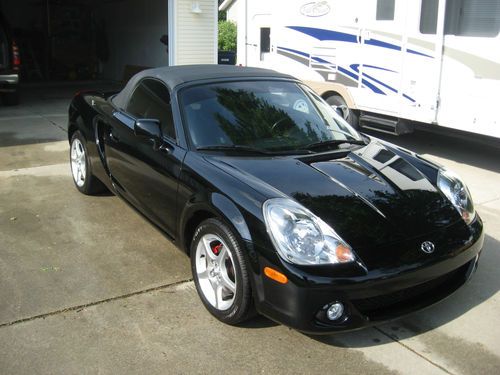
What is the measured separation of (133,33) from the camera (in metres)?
17.0

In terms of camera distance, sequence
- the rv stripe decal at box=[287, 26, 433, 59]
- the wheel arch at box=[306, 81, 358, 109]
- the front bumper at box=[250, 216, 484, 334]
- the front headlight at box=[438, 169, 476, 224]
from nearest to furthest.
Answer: the front bumper at box=[250, 216, 484, 334]
the front headlight at box=[438, 169, 476, 224]
the rv stripe decal at box=[287, 26, 433, 59]
the wheel arch at box=[306, 81, 358, 109]

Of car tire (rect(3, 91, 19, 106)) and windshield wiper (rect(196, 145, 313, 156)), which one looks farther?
car tire (rect(3, 91, 19, 106))

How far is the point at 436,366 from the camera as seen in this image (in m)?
3.04

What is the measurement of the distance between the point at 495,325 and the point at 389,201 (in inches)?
42.5

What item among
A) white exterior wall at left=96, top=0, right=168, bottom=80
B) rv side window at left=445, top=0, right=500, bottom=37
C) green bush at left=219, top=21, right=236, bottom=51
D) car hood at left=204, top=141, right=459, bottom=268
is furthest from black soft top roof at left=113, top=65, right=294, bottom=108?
green bush at left=219, top=21, right=236, bottom=51

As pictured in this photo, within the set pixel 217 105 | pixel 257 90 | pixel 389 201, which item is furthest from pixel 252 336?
pixel 257 90

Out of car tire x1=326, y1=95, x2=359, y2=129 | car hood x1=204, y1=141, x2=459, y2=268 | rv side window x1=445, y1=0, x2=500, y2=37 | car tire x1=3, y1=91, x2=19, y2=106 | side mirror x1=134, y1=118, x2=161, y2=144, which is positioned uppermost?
rv side window x1=445, y1=0, x2=500, y2=37

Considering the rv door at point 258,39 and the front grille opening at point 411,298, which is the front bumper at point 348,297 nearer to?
the front grille opening at point 411,298

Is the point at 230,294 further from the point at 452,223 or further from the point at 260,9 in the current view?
the point at 260,9

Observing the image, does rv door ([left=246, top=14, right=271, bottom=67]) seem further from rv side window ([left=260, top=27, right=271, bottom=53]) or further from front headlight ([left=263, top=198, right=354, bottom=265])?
front headlight ([left=263, top=198, right=354, bottom=265])

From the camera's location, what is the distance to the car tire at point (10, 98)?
1188 cm

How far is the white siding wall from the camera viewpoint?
469 inches

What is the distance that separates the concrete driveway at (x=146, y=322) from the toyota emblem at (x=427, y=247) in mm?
576

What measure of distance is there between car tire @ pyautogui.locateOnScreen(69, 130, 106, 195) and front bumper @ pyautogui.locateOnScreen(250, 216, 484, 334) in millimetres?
3070
